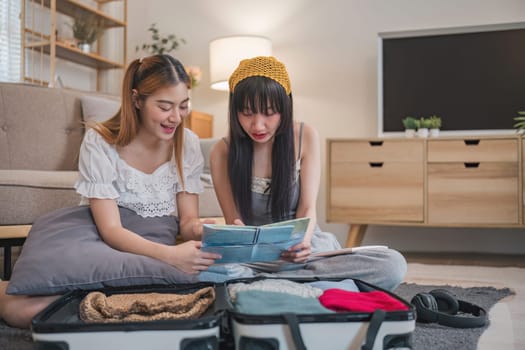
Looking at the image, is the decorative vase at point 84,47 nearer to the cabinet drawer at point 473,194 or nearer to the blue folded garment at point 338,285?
the cabinet drawer at point 473,194

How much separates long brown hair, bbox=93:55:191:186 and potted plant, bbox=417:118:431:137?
67.4 inches

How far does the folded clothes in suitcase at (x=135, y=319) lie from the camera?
2.76ft

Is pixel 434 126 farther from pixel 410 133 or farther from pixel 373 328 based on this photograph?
pixel 373 328

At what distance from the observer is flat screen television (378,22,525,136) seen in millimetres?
2850

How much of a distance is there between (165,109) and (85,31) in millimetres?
2468

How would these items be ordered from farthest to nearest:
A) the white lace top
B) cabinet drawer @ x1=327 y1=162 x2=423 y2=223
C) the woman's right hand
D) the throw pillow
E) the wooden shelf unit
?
the wooden shelf unit
cabinet drawer @ x1=327 y1=162 x2=423 y2=223
the throw pillow
the white lace top
the woman's right hand

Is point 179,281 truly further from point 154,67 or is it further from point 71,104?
point 71,104

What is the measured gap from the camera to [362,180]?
276 cm

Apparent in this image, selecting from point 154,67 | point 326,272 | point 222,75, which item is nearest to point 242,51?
point 222,75

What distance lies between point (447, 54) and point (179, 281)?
2285mm

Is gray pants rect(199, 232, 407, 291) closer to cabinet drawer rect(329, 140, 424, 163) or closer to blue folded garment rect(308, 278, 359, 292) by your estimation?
blue folded garment rect(308, 278, 359, 292)

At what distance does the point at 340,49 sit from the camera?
330 centimetres

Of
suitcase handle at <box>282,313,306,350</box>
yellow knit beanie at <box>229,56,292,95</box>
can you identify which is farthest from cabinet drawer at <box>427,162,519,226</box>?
suitcase handle at <box>282,313,306,350</box>

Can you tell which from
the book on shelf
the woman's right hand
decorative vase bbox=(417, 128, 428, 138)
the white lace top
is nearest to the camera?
the book on shelf
